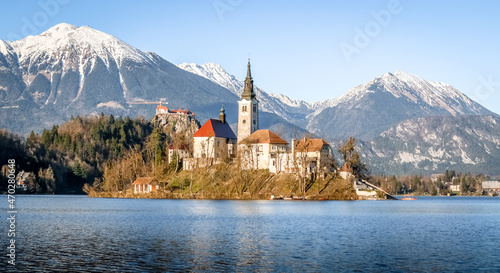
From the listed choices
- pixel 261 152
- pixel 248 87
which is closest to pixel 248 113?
pixel 248 87

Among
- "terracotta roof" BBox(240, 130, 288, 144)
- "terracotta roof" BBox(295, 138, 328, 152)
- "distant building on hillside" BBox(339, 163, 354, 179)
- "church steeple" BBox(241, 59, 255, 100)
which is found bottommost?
"distant building on hillside" BBox(339, 163, 354, 179)

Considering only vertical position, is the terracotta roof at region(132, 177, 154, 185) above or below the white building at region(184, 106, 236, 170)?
below

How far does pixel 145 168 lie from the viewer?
18475 cm

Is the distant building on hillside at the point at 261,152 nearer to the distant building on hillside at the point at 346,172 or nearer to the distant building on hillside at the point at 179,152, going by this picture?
the distant building on hillside at the point at 346,172

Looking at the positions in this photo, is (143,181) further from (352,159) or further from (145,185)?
(352,159)

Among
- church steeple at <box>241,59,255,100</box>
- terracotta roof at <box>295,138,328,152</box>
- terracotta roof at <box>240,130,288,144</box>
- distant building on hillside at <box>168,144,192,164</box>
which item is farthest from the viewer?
church steeple at <box>241,59,255,100</box>

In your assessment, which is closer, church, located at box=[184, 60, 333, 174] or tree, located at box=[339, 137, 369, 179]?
tree, located at box=[339, 137, 369, 179]

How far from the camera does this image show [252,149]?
166 metres

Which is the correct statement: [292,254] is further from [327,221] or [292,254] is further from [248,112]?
[248,112]

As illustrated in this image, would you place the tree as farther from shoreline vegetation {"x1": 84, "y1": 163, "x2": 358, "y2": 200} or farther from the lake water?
the lake water

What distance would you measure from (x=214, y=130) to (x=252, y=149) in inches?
749

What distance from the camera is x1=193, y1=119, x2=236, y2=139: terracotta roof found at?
18062 cm

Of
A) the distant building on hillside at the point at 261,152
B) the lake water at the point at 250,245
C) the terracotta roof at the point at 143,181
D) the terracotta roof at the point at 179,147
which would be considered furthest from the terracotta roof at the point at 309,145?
the lake water at the point at 250,245

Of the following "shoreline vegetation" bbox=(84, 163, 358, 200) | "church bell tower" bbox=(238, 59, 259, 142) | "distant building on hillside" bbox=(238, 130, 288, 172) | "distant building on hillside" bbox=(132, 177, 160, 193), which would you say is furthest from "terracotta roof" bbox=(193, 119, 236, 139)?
"distant building on hillside" bbox=(132, 177, 160, 193)
